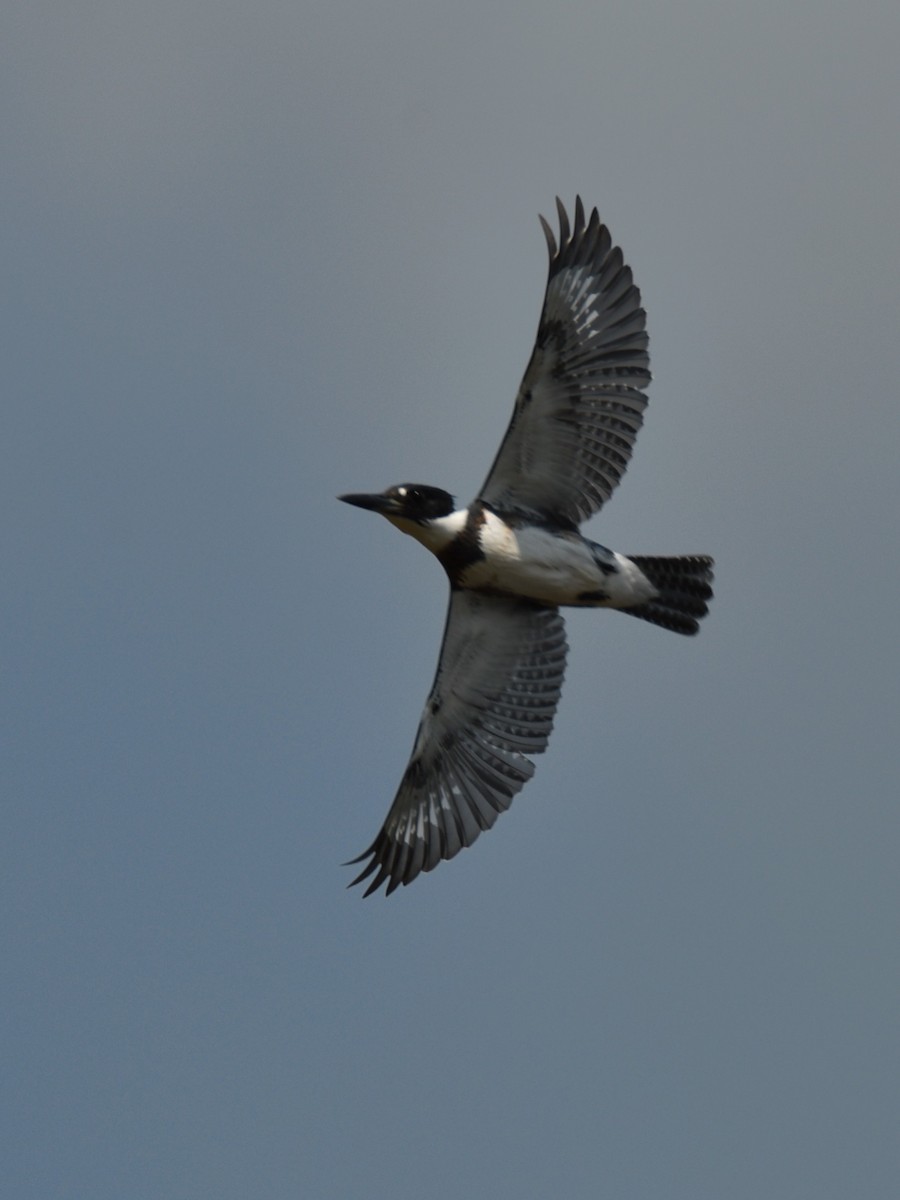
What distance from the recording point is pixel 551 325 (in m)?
15.9

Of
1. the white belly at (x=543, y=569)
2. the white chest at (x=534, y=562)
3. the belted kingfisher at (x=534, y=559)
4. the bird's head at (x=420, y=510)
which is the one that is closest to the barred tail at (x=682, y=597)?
the belted kingfisher at (x=534, y=559)

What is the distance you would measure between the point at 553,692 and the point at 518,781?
2.16ft

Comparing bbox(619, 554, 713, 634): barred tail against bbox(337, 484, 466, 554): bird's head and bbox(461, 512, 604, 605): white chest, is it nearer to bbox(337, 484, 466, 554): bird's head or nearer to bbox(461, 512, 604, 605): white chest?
bbox(461, 512, 604, 605): white chest

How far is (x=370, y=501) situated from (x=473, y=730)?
184 centimetres

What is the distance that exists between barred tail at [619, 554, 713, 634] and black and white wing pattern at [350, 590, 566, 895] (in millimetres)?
668

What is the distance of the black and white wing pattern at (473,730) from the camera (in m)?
16.5

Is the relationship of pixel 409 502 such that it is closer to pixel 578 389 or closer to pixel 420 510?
pixel 420 510

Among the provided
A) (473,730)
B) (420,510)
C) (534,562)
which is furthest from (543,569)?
(473,730)

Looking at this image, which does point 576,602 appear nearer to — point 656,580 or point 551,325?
point 656,580

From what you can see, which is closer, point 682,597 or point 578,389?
point 578,389

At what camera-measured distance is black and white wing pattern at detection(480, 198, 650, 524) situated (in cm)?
1591

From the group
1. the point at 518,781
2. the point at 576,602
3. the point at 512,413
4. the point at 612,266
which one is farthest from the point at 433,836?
the point at 612,266

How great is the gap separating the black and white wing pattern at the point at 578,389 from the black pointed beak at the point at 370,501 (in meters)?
0.65

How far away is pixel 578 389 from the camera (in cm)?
1593
